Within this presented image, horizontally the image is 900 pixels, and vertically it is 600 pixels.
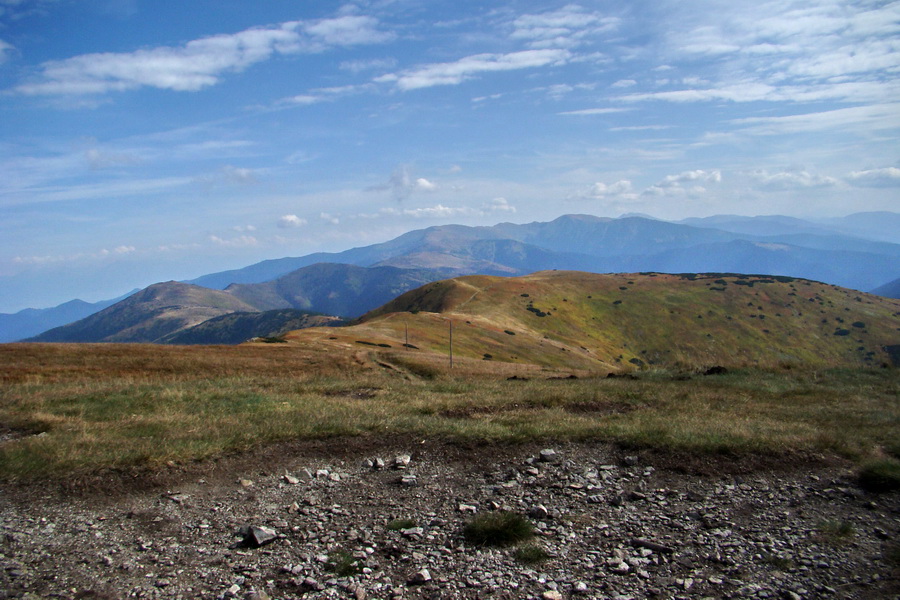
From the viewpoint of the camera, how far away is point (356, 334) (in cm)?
8188

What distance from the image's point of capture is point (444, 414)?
1712 cm

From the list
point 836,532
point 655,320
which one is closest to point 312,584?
point 836,532

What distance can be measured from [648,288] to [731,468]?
19784cm

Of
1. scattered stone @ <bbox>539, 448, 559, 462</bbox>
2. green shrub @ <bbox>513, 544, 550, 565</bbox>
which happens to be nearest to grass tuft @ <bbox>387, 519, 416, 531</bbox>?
green shrub @ <bbox>513, 544, 550, 565</bbox>

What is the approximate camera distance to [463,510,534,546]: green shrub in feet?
27.6

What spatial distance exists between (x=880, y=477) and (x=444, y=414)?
11.6 m

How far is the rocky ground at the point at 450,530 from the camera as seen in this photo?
23.9 feet

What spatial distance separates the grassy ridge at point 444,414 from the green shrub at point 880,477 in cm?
119

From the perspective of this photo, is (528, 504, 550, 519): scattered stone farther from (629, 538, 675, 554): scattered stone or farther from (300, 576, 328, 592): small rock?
(300, 576, 328, 592): small rock

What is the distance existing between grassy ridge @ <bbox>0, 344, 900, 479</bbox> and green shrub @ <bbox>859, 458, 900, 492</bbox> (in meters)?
1.19

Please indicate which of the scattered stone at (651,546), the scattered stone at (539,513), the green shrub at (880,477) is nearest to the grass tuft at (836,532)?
the green shrub at (880,477)

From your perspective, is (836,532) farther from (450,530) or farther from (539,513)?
(450,530)

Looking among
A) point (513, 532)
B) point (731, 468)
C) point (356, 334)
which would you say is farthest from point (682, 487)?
point (356, 334)

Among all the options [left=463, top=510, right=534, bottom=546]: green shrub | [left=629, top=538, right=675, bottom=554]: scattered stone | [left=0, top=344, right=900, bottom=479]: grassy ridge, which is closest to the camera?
[left=629, top=538, right=675, bottom=554]: scattered stone
